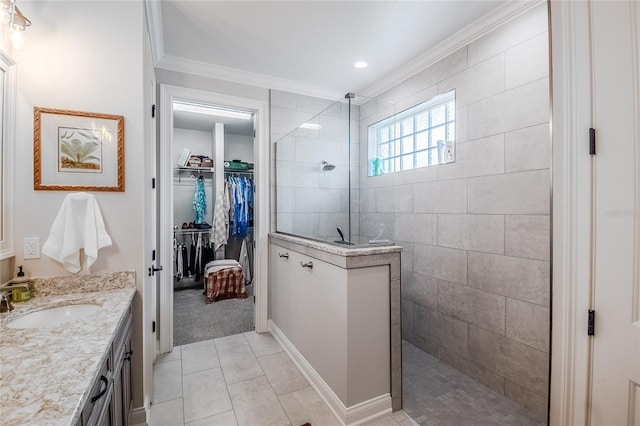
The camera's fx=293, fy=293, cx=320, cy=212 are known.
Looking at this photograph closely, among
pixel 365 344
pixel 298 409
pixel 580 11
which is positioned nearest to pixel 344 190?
pixel 365 344

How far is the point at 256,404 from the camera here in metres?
2.01

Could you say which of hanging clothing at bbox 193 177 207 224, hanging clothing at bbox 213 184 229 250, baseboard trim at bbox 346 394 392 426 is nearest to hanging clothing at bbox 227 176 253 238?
Result: hanging clothing at bbox 213 184 229 250

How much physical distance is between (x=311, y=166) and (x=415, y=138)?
1048 mm

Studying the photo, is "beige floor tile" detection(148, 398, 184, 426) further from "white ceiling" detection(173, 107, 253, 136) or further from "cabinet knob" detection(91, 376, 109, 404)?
"white ceiling" detection(173, 107, 253, 136)

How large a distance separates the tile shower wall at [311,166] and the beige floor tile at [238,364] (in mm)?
1197

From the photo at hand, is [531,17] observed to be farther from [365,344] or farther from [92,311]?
[92,311]

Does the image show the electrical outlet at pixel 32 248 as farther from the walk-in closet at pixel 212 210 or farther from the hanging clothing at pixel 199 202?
the hanging clothing at pixel 199 202

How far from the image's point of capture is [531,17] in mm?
1897

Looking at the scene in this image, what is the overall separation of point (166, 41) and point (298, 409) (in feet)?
9.88

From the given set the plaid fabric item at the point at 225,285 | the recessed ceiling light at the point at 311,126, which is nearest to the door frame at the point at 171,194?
the recessed ceiling light at the point at 311,126

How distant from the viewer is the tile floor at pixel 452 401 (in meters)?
1.84

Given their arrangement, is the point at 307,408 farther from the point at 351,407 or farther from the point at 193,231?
the point at 193,231

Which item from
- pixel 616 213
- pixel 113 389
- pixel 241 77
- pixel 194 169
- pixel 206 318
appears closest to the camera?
pixel 616 213

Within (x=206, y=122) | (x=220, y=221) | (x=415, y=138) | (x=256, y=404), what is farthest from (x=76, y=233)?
(x=206, y=122)
